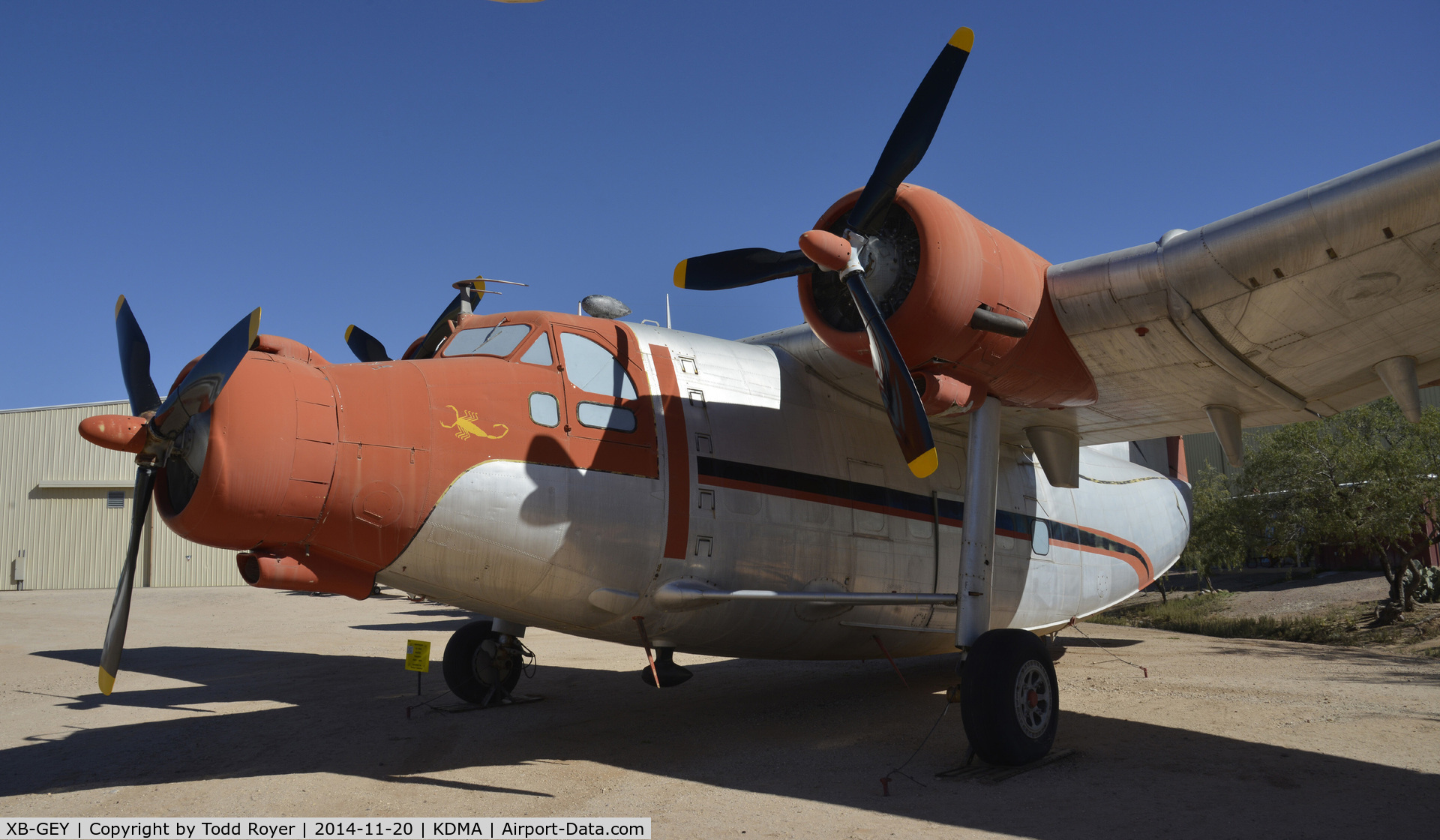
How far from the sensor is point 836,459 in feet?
29.7

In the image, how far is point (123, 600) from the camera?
22.7 ft

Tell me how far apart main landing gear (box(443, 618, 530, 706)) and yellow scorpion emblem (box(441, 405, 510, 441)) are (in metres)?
4.36

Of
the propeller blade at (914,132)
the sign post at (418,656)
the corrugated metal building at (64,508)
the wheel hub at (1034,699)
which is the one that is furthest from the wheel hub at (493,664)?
the corrugated metal building at (64,508)

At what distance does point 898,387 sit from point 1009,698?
114 inches

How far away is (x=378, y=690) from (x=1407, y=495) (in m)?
19.7

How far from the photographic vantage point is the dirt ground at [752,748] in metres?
6.11

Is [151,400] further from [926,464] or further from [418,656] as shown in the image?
[926,464]

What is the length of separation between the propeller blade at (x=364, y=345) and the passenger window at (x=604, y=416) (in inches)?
144

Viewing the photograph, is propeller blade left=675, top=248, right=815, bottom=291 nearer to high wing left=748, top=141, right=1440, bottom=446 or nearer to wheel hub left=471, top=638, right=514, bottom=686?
high wing left=748, top=141, right=1440, bottom=446

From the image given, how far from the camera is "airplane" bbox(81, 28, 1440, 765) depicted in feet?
20.0

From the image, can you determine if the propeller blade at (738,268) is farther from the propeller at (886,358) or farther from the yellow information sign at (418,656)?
the yellow information sign at (418,656)

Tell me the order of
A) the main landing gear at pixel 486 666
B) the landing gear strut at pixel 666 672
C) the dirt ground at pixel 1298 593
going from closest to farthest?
the landing gear strut at pixel 666 672
the main landing gear at pixel 486 666
the dirt ground at pixel 1298 593

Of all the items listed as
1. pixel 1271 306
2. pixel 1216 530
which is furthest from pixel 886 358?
pixel 1216 530

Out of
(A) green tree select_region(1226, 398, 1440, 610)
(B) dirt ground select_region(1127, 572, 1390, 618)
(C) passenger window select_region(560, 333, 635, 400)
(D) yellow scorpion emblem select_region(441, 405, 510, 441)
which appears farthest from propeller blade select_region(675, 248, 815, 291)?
(B) dirt ground select_region(1127, 572, 1390, 618)
